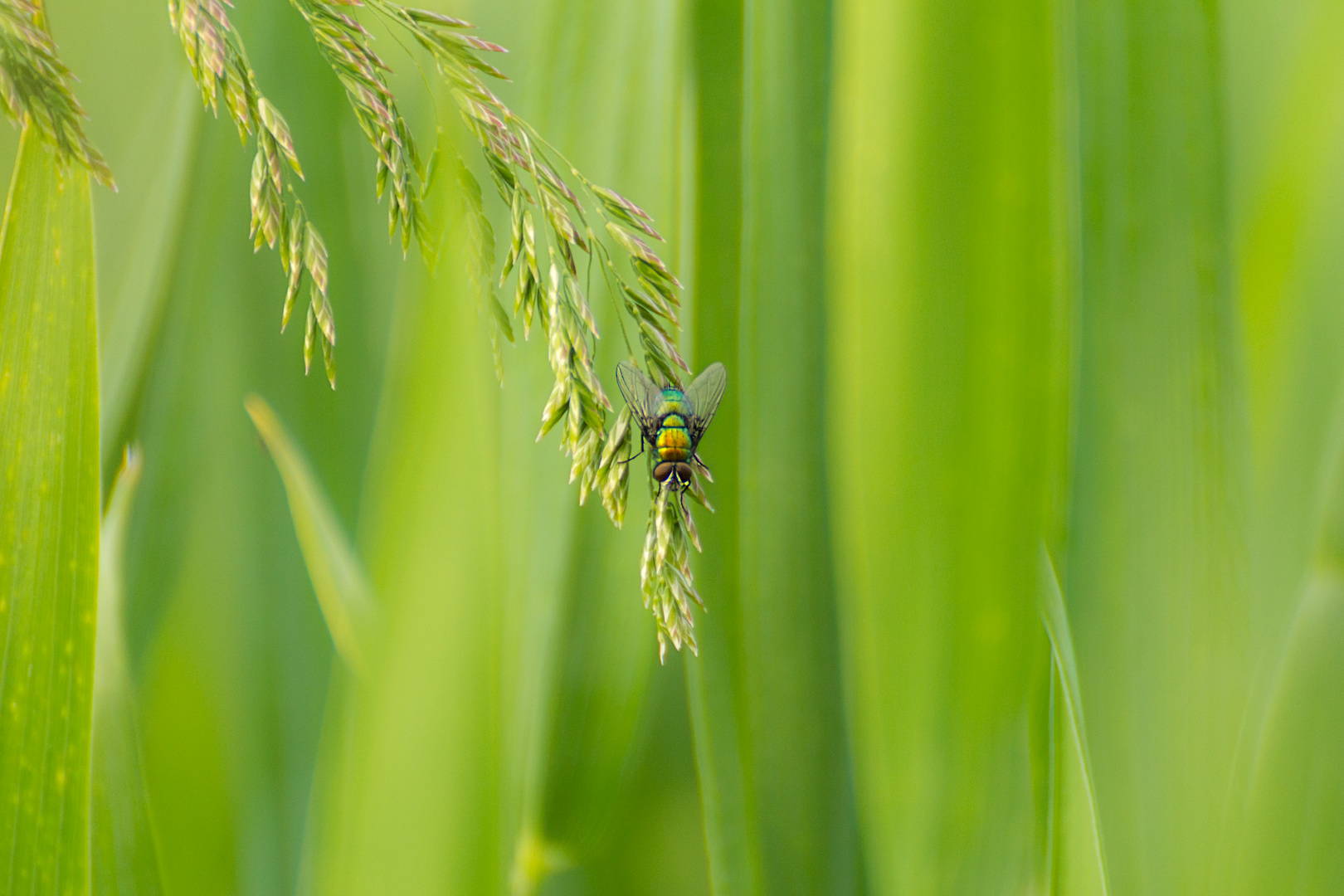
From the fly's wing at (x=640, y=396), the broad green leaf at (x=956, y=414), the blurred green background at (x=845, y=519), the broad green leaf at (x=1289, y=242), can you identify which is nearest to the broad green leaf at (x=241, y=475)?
the blurred green background at (x=845, y=519)

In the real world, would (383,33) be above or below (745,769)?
above

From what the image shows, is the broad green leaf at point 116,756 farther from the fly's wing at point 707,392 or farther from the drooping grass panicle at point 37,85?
the fly's wing at point 707,392

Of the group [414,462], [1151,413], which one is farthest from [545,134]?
[1151,413]

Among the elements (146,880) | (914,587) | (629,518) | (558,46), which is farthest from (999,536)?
(146,880)

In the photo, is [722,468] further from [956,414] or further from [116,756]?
[116,756]

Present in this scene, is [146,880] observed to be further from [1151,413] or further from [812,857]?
[1151,413]

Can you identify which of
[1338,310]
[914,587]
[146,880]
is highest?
[1338,310]

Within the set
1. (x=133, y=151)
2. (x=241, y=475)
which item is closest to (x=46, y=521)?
(x=241, y=475)
